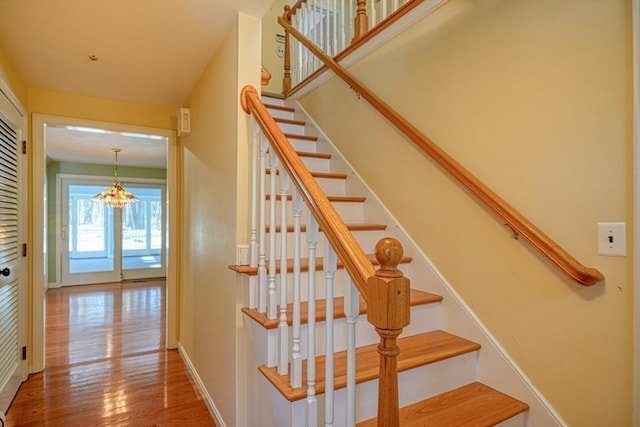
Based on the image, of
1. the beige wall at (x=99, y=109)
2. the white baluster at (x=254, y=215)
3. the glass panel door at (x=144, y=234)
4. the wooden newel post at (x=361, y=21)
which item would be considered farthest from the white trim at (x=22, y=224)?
the glass panel door at (x=144, y=234)

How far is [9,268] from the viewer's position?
2.20 metres

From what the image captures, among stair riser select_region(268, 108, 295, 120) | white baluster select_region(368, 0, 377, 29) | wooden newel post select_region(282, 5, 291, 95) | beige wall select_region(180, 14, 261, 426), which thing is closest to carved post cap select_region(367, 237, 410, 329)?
beige wall select_region(180, 14, 261, 426)

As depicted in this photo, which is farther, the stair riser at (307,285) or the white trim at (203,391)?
the white trim at (203,391)

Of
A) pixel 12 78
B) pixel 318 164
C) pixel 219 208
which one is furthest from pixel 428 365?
pixel 12 78

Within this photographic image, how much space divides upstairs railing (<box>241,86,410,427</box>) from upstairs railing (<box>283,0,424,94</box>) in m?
1.25

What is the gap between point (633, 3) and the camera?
1135 millimetres

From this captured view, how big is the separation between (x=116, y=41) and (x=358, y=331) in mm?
A: 2108

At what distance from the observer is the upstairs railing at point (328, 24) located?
2.44 m

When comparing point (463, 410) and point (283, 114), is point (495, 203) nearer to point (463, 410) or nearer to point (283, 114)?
point (463, 410)

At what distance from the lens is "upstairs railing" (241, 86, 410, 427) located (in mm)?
818

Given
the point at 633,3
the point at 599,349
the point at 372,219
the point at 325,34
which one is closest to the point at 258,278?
the point at 372,219

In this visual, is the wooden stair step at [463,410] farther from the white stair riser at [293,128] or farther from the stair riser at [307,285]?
the white stair riser at [293,128]

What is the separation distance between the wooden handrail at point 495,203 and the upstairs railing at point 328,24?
53 centimetres

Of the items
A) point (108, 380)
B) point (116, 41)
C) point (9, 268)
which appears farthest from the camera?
point (108, 380)
